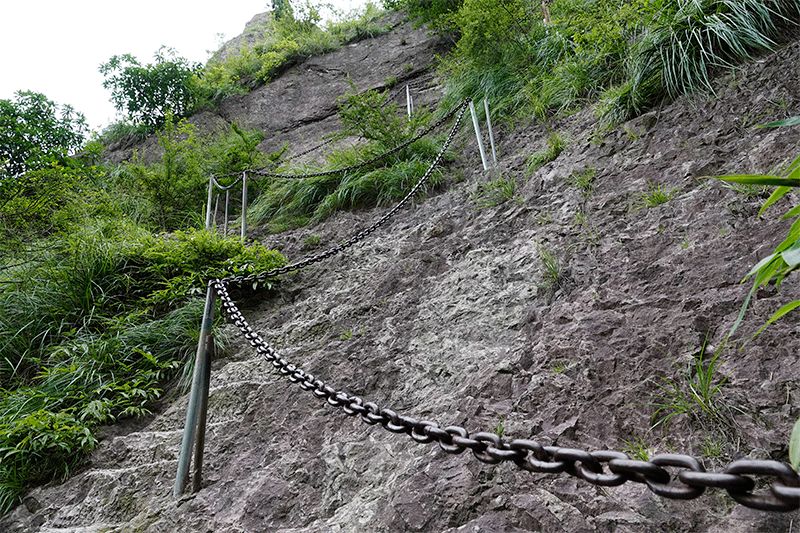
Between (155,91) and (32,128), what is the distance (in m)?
2.81

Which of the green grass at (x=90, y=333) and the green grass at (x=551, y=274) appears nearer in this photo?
the green grass at (x=551, y=274)

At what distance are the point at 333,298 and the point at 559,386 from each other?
2.26m

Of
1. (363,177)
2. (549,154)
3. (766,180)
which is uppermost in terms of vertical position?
(363,177)

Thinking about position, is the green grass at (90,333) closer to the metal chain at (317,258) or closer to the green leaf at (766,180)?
the metal chain at (317,258)

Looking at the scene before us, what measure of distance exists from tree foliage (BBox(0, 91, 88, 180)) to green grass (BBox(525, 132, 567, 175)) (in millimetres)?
8556

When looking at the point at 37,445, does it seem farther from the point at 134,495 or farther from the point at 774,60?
the point at 774,60

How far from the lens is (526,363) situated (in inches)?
89.4

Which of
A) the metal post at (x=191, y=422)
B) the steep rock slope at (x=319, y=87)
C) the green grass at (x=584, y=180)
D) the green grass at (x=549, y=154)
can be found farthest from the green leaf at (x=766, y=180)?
the steep rock slope at (x=319, y=87)

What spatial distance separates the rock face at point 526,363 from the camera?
1.65 meters

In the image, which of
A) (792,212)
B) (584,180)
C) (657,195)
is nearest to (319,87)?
(584,180)

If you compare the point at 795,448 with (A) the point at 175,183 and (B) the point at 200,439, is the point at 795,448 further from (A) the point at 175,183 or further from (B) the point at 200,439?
(A) the point at 175,183

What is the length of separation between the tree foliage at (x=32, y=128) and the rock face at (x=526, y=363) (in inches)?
319

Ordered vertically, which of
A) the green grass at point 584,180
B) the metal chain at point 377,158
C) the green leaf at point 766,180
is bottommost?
the green grass at point 584,180

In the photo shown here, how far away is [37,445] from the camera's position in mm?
3090
